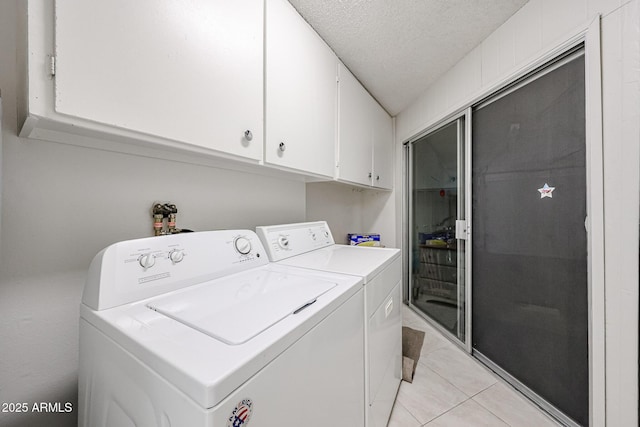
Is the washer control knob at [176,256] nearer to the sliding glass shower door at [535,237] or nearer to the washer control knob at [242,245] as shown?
the washer control knob at [242,245]

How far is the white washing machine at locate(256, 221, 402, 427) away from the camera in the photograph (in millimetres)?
999

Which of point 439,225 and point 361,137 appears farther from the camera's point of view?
point 439,225

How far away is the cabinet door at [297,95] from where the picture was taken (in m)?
1.14

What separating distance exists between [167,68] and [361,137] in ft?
5.28

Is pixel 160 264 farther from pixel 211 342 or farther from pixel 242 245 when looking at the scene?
pixel 211 342

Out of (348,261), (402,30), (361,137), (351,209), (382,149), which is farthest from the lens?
(351,209)

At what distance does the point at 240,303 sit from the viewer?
70 cm

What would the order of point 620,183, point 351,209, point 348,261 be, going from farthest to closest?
1. point 351,209
2. point 348,261
3. point 620,183

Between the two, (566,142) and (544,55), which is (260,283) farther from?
(544,55)

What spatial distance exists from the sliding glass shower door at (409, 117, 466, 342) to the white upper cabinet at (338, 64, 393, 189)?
0.42 metres

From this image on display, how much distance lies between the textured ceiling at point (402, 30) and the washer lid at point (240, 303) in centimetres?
155

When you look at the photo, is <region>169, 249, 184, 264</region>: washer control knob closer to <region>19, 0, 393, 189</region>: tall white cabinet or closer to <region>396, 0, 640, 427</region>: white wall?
<region>19, 0, 393, 189</region>: tall white cabinet

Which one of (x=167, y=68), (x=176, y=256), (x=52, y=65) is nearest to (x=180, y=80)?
(x=167, y=68)

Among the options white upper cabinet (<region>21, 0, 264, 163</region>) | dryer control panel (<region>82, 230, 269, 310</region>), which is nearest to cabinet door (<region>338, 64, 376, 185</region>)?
white upper cabinet (<region>21, 0, 264, 163</region>)
